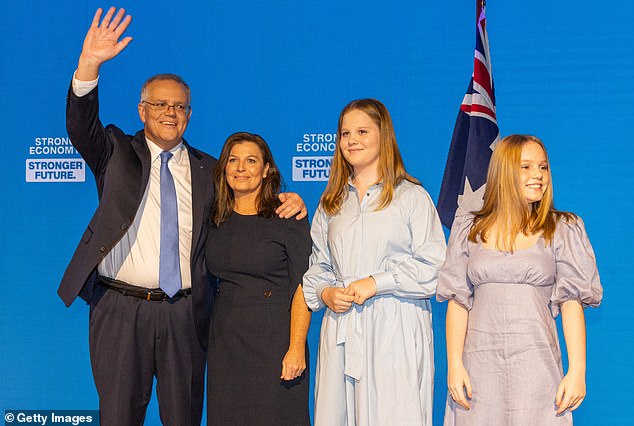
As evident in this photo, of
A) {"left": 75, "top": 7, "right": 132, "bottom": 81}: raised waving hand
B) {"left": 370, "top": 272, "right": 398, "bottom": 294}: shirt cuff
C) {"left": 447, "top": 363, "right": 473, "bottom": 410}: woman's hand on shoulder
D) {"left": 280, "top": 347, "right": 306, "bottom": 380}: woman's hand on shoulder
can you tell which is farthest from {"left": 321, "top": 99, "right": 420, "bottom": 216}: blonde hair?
{"left": 75, "top": 7, "right": 132, "bottom": 81}: raised waving hand

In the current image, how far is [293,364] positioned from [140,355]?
674mm

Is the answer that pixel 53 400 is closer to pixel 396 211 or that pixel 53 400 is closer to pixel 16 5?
pixel 16 5

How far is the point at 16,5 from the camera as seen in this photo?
442 centimetres

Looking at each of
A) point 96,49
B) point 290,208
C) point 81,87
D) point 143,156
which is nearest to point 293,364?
point 290,208

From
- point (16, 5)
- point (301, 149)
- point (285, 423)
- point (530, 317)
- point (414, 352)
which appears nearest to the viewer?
point (530, 317)

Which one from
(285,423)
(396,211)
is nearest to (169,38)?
(396,211)

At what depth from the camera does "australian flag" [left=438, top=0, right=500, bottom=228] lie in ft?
12.2

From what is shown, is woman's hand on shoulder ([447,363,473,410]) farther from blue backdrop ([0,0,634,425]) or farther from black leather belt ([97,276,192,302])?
blue backdrop ([0,0,634,425])

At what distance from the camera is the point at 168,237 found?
3.32 meters

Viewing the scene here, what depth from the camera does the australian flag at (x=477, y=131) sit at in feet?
12.2

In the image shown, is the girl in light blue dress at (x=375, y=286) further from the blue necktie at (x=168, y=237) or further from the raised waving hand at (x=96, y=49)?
the raised waving hand at (x=96, y=49)

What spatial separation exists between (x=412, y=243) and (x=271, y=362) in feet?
2.34

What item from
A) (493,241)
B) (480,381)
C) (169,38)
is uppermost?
(169,38)

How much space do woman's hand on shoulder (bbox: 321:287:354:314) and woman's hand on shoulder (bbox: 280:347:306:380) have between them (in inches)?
10.1
